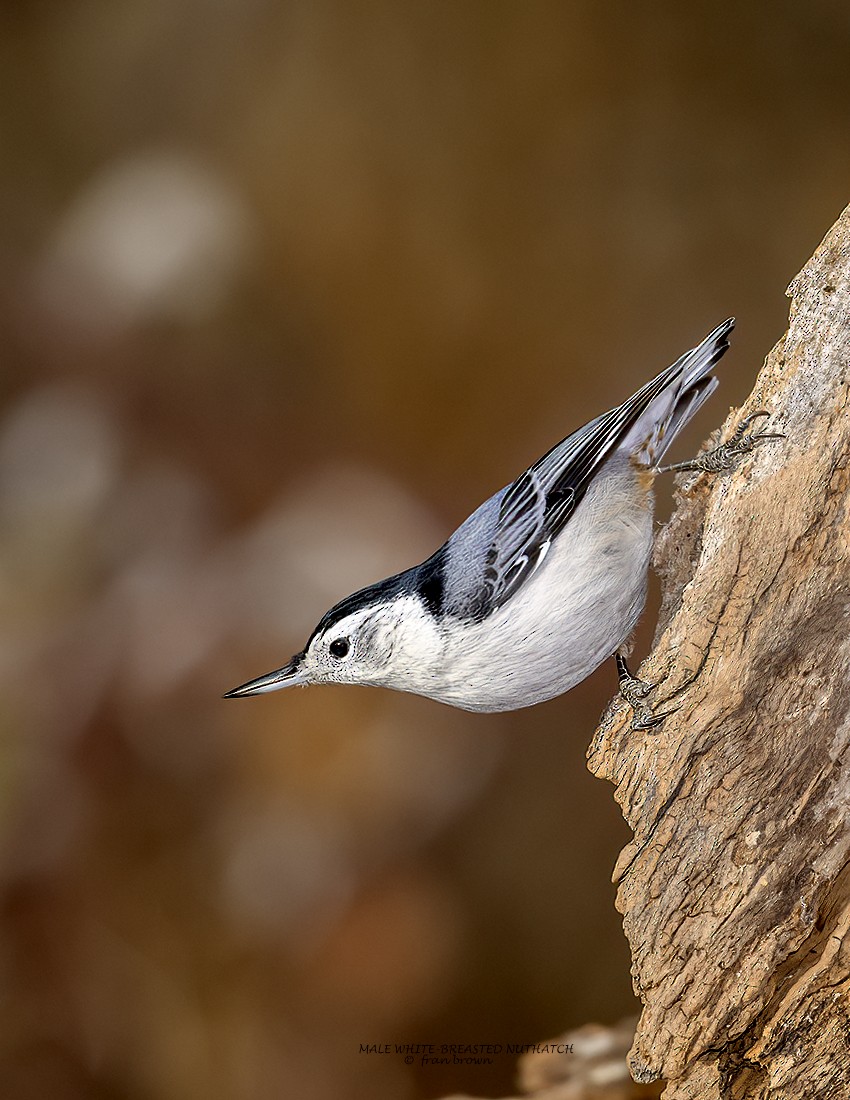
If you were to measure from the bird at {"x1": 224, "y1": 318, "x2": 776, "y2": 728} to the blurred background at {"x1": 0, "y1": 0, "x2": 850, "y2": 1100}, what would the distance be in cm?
80

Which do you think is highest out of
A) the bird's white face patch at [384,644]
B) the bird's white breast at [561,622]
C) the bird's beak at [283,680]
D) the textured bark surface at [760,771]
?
the bird's beak at [283,680]

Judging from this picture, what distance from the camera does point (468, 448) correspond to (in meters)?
2.08

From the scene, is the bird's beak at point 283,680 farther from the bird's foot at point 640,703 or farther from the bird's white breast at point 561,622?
the bird's foot at point 640,703

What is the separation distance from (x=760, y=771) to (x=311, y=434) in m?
1.31

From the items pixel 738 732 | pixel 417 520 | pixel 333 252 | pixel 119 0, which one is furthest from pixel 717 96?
pixel 738 732

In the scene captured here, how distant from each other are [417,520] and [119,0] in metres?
1.25

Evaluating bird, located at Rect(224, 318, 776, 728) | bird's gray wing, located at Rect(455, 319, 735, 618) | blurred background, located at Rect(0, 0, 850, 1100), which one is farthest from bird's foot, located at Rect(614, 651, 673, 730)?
blurred background, located at Rect(0, 0, 850, 1100)

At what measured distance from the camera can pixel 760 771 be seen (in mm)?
1076

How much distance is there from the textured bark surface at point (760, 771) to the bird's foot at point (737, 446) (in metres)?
0.01

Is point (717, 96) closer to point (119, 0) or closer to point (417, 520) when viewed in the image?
point (417, 520)

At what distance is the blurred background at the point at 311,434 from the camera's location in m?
1.93

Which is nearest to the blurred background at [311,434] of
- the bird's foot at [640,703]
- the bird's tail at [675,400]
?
the bird's tail at [675,400]

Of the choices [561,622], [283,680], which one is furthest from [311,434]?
[561,622]

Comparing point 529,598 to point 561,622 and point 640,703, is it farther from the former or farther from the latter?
point 640,703
